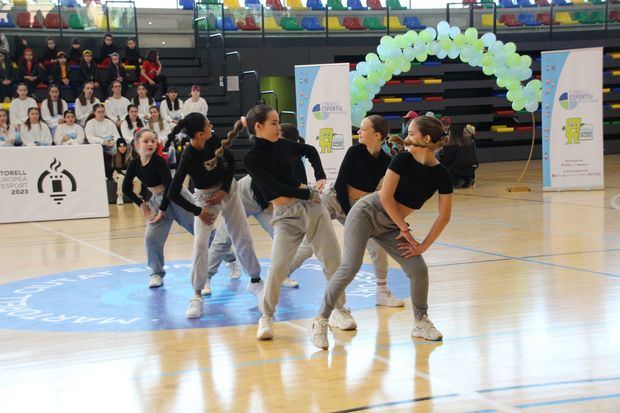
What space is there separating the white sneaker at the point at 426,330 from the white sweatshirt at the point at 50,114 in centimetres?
1163

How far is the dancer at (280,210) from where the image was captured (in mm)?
5434

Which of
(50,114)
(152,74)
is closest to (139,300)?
(50,114)

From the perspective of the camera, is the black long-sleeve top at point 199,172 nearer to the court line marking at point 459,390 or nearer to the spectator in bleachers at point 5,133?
the court line marking at point 459,390

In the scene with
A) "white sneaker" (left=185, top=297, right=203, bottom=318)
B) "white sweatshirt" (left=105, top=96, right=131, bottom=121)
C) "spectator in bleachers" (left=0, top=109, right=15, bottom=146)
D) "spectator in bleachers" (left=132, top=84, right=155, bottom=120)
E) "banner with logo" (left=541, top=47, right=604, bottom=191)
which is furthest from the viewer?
"spectator in bleachers" (left=132, top=84, right=155, bottom=120)

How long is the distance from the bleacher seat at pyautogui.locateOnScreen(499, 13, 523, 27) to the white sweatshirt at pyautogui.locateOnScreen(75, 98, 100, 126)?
39.6ft

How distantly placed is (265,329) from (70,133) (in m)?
10.4

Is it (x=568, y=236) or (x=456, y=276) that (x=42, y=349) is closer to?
(x=456, y=276)

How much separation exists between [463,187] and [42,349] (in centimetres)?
1201

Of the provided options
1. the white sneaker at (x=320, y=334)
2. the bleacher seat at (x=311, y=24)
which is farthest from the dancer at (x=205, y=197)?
the bleacher seat at (x=311, y=24)

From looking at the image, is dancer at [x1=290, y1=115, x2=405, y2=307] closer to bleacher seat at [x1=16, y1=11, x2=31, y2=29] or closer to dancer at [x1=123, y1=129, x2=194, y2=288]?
dancer at [x1=123, y1=129, x2=194, y2=288]

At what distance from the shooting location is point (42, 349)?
17.6 feet

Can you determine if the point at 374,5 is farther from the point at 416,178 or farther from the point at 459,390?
the point at 459,390

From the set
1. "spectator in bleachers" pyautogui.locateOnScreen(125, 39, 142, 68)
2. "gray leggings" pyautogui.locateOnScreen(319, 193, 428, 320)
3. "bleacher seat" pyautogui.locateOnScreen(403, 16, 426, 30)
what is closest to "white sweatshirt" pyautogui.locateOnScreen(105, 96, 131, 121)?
"spectator in bleachers" pyautogui.locateOnScreen(125, 39, 142, 68)

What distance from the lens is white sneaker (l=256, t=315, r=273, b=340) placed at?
17.7 ft
